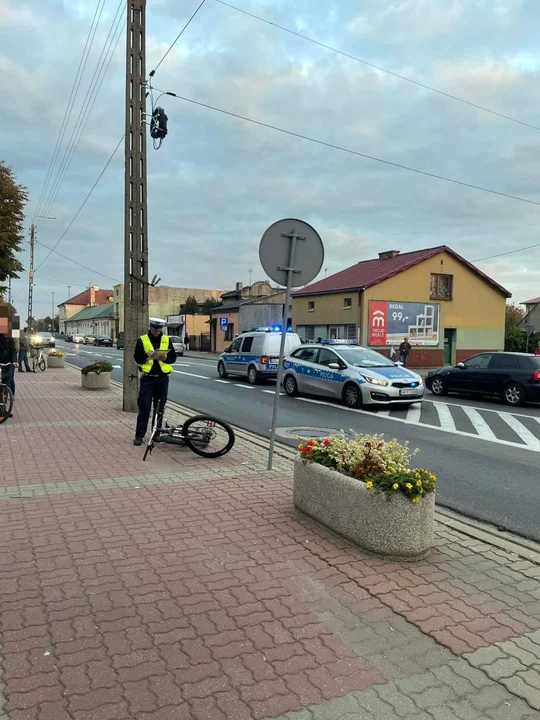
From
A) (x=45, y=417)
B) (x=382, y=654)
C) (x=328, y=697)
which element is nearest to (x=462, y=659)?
(x=382, y=654)

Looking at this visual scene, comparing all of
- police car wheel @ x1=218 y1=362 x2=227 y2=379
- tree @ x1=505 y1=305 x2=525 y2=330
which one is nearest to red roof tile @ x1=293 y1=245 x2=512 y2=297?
police car wheel @ x1=218 y1=362 x2=227 y2=379

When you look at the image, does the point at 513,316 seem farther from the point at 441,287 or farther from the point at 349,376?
the point at 349,376

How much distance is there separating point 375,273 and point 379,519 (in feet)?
102

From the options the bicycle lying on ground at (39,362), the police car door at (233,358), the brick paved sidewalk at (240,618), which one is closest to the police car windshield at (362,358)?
the police car door at (233,358)

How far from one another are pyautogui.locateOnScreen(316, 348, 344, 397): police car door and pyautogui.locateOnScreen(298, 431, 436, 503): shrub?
8.50 m

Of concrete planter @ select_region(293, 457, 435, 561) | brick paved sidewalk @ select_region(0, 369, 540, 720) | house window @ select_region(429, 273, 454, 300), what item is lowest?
brick paved sidewalk @ select_region(0, 369, 540, 720)

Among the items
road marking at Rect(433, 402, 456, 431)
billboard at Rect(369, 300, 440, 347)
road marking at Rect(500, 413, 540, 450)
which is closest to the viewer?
road marking at Rect(500, 413, 540, 450)

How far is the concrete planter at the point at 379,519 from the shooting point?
155 inches

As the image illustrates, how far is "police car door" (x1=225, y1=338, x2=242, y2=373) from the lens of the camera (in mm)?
19500

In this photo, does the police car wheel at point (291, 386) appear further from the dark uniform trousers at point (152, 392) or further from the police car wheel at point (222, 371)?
the dark uniform trousers at point (152, 392)

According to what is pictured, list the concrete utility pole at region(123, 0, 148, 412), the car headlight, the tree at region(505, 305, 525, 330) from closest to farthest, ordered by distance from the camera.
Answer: the concrete utility pole at region(123, 0, 148, 412)
the car headlight
the tree at region(505, 305, 525, 330)

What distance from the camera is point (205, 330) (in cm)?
6178

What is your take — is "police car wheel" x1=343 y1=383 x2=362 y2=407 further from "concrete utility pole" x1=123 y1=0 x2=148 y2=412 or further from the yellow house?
the yellow house

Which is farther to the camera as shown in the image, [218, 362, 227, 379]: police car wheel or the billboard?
the billboard
